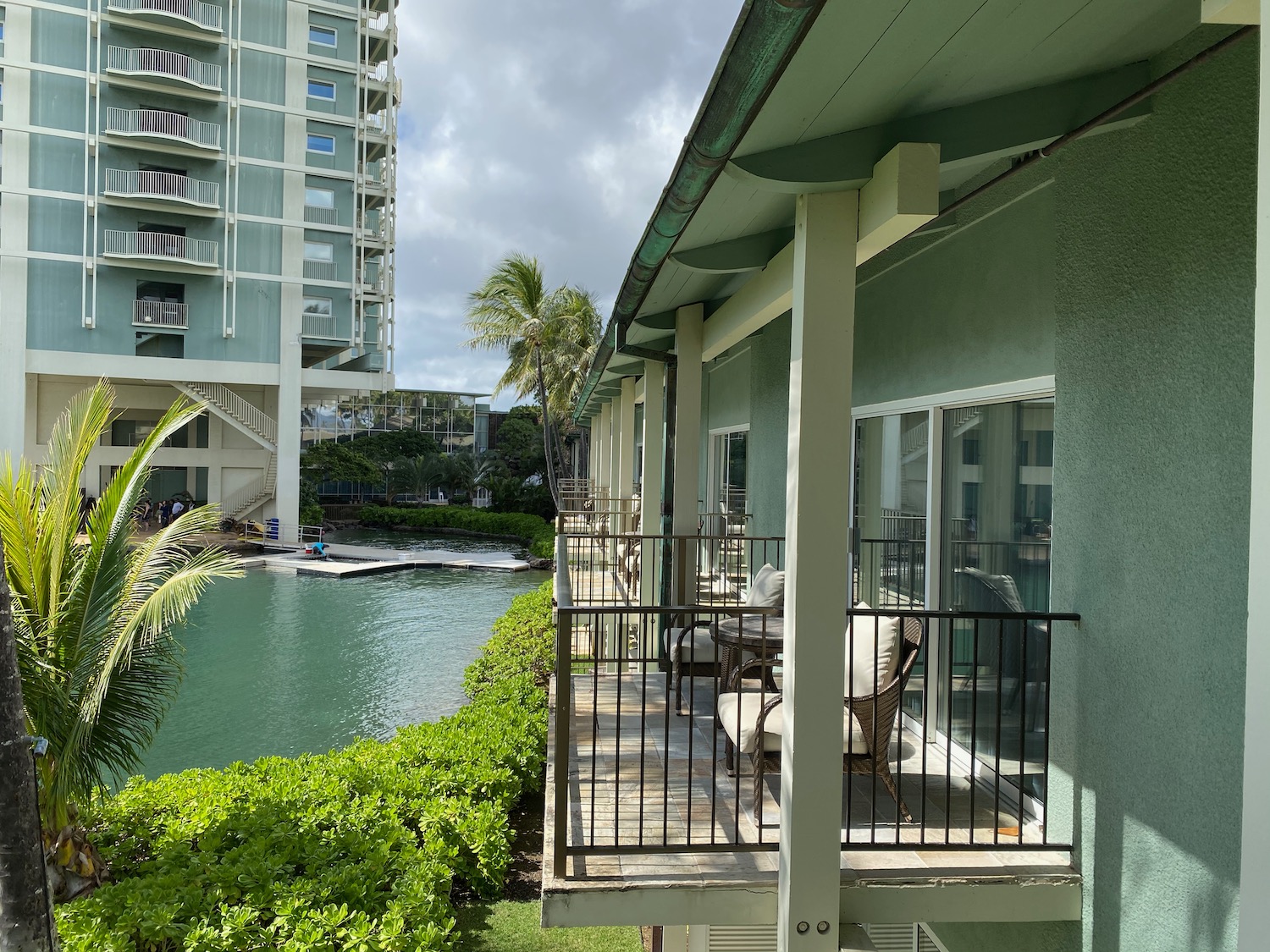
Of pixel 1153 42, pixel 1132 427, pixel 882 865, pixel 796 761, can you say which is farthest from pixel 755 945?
pixel 1153 42

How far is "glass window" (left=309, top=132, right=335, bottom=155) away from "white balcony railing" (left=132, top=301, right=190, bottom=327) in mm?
7260

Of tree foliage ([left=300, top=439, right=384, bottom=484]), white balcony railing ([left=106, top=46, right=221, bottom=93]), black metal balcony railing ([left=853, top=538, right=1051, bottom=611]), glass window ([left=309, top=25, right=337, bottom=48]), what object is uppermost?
glass window ([left=309, top=25, right=337, bottom=48])

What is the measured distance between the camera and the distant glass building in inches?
2003

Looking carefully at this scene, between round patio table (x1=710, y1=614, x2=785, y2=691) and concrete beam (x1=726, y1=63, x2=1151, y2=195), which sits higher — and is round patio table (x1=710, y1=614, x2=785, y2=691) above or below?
below

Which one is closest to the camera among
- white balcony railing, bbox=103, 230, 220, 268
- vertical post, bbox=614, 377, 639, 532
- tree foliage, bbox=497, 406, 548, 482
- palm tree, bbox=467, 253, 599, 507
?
vertical post, bbox=614, 377, 639, 532

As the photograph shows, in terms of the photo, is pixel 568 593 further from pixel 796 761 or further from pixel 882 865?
pixel 882 865

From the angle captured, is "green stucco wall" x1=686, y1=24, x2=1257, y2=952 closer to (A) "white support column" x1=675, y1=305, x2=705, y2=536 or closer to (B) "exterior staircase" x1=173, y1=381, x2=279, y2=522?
(A) "white support column" x1=675, y1=305, x2=705, y2=536

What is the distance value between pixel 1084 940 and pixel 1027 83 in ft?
10.8

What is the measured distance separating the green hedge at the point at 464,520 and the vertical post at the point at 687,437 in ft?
78.6

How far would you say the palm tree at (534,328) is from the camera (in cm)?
3312

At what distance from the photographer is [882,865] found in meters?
3.83

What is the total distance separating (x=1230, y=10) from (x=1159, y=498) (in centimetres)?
171

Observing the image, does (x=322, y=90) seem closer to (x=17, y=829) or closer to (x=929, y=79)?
(x=17, y=829)

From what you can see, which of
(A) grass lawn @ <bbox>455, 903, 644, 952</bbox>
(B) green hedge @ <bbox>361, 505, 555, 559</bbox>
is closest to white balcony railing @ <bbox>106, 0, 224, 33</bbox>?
(B) green hedge @ <bbox>361, 505, 555, 559</bbox>
